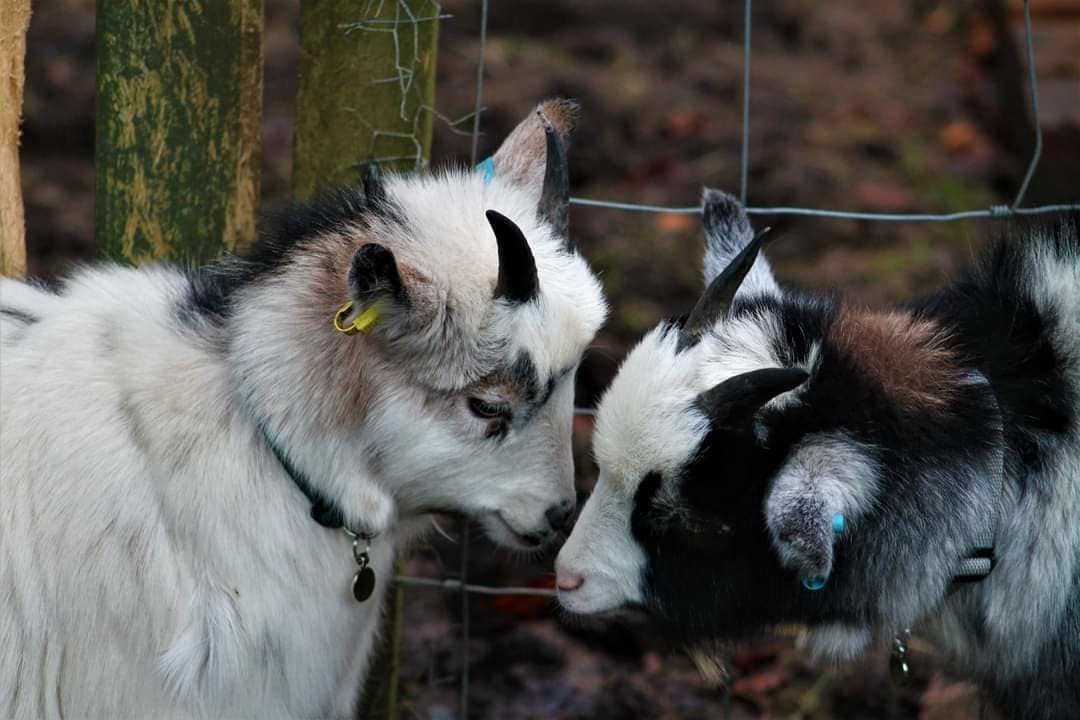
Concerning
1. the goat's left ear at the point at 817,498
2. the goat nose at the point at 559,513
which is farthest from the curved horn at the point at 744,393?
the goat nose at the point at 559,513

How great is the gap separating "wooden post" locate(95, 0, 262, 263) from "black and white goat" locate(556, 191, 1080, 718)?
1216mm

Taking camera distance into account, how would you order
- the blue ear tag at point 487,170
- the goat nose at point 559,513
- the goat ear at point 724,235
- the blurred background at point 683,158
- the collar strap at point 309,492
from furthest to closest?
1. the blurred background at point 683,158
2. the goat ear at point 724,235
3. the blue ear tag at point 487,170
4. the goat nose at point 559,513
5. the collar strap at point 309,492

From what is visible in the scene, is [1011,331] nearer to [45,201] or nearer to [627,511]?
[627,511]

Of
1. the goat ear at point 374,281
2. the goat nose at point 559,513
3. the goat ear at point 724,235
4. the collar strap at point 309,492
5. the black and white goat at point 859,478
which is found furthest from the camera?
the goat ear at point 724,235

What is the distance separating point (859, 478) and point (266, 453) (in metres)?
1.28

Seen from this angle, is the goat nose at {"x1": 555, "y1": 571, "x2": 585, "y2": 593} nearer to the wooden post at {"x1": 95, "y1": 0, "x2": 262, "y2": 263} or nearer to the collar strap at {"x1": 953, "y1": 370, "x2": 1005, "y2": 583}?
the collar strap at {"x1": 953, "y1": 370, "x2": 1005, "y2": 583}

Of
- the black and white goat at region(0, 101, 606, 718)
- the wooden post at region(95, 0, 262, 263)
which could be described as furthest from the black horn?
the wooden post at region(95, 0, 262, 263)

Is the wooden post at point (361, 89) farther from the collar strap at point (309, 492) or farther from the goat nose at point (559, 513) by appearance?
the goat nose at point (559, 513)

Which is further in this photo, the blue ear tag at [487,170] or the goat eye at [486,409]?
the blue ear tag at [487,170]

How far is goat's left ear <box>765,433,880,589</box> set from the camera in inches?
107

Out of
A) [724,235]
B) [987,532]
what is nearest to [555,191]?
[724,235]

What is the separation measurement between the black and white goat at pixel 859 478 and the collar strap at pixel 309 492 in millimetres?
525

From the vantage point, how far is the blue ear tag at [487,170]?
3.21 m

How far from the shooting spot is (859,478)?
2.80 metres
